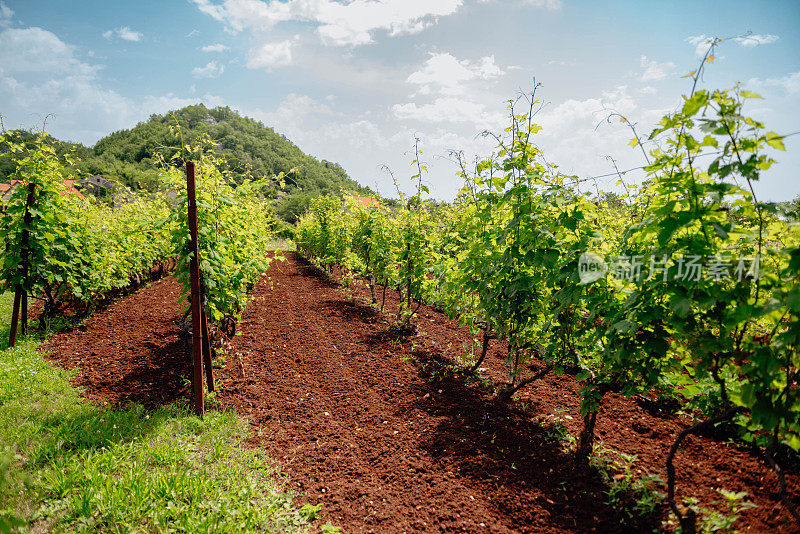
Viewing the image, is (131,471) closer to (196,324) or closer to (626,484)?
(196,324)

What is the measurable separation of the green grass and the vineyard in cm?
3

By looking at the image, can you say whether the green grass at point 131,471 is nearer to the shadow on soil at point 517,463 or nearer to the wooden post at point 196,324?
the wooden post at point 196,324

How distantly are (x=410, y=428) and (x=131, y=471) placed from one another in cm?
256

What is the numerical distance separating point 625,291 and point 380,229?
20.3 feet

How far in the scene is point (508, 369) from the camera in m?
5.41

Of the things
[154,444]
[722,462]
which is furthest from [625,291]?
[154,444]

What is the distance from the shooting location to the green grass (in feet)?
8.51

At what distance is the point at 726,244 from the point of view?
88.4 inches

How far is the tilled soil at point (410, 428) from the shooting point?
277 centimetres

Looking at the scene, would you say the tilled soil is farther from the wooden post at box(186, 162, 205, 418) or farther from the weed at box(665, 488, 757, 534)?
the wooden post at box(186, 162, 205, 418)

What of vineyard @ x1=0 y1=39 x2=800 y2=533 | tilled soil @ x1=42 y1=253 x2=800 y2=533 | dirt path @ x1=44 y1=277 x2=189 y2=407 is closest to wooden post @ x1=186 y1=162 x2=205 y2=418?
vineyard @ x1=0 y1=39 x2=800 y2=533


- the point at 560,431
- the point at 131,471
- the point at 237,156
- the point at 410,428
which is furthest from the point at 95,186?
the point at 560,431

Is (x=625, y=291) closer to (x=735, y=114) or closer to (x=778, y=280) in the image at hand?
(x=778, y=280)

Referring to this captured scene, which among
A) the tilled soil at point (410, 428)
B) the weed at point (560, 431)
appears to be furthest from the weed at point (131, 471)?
the weed at point (560, 431)
